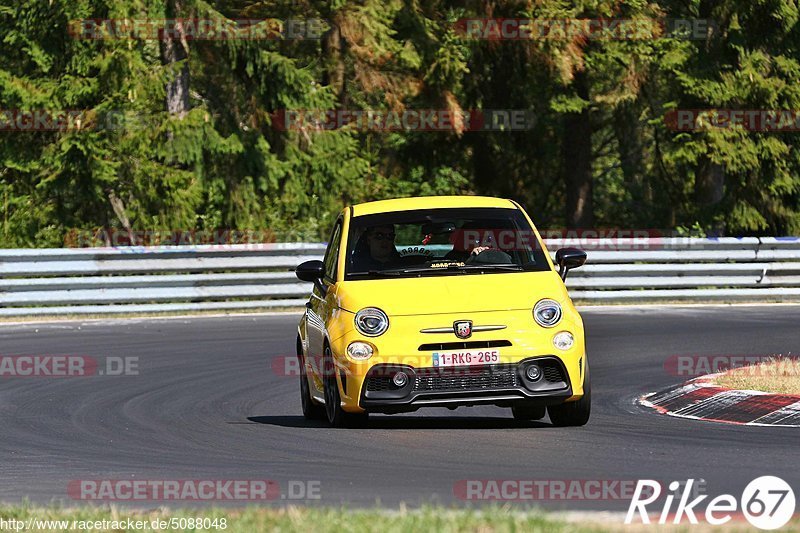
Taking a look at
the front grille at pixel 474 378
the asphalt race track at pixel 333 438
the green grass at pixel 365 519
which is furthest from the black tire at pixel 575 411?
the green grass at pixel 365 519

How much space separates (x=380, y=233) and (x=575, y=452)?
295 centimetres

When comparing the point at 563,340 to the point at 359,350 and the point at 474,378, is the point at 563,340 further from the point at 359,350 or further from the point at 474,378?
the point at 359,350

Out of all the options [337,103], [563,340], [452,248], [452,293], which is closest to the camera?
[563,340]

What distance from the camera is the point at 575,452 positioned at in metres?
9.67

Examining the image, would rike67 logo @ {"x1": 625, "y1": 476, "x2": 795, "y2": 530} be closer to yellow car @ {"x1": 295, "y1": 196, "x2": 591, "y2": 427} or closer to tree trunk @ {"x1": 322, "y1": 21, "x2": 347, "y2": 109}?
yellow car @ {"x1": 295, "y1": 196, "x2": 591, "y2": 427}

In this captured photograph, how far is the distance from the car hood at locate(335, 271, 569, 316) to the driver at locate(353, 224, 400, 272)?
0.32 meters

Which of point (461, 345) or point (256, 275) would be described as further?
point (256, 275)

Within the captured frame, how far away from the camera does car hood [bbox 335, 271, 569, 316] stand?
1080cm

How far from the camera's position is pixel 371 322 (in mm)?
10812

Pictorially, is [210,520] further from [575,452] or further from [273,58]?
[273,58]

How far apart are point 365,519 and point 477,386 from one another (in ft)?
11.7

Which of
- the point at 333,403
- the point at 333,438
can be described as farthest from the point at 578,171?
the point at 333,438

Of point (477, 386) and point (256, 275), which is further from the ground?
point (477, 386)

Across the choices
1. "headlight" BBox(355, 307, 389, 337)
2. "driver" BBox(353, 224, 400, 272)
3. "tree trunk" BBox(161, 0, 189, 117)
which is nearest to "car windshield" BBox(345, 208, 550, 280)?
"driver" BBox(353, 224, 400, 272)
